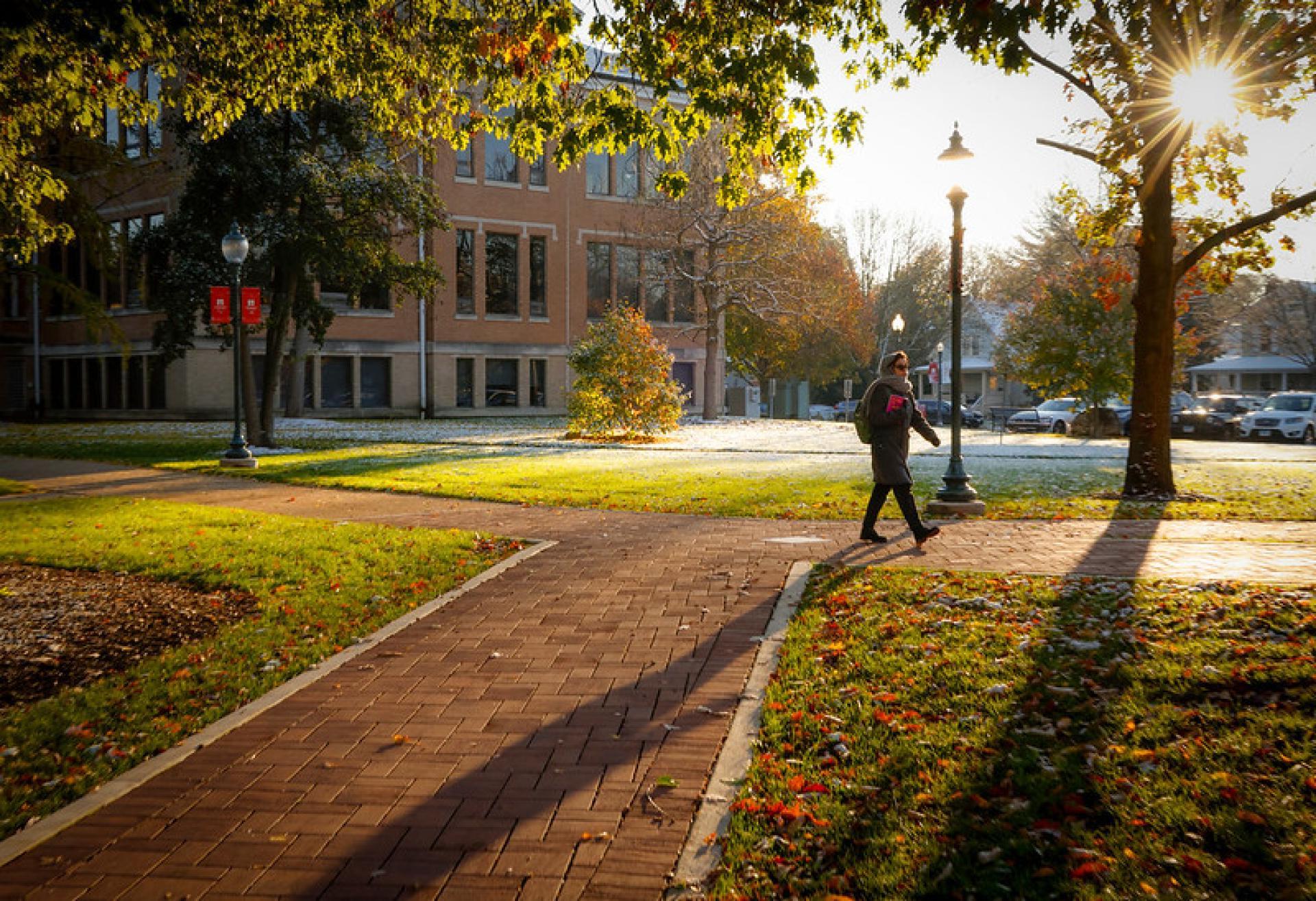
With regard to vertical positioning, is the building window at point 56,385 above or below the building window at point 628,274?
below

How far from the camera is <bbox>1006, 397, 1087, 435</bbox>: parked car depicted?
1702 inches

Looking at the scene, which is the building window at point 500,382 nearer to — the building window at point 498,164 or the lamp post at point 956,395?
the building window at point 498,164

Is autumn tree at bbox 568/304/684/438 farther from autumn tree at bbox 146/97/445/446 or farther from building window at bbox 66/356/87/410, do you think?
building window at bbox 66/356/87/410

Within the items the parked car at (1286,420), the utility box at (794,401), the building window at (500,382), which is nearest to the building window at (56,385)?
the building window at (500,382)

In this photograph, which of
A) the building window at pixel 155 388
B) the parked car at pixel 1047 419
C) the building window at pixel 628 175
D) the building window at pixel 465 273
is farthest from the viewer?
the building window at pixel 628 175

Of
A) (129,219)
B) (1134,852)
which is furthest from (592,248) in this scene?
(1134,852)

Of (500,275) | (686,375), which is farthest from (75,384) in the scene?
(686,375)

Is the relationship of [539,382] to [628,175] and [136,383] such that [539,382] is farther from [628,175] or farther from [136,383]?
[136,383]

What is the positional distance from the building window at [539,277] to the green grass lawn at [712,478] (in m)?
19.5

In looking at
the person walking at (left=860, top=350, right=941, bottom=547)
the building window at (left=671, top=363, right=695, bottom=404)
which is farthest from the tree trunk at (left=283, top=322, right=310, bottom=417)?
the person walking at (left=860, top=350, right=941, bottom=547)

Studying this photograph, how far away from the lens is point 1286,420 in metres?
37.4

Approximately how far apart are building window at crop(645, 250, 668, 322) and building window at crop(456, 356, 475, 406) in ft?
27.1

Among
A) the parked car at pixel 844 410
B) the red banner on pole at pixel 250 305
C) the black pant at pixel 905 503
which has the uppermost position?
the red banner on pole at pixel 250 305

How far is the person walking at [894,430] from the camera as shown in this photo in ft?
31.6
